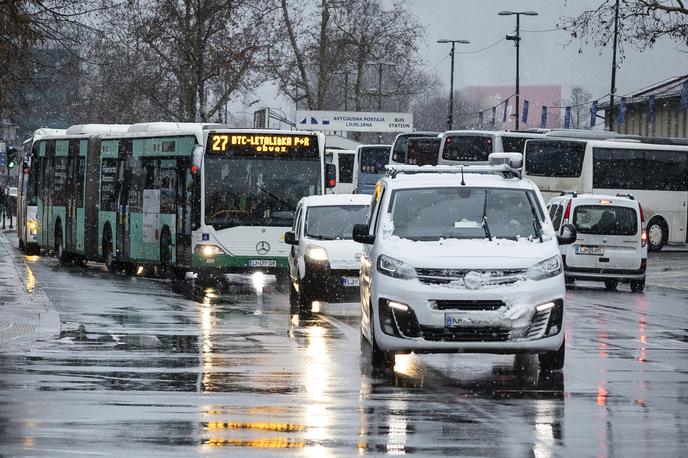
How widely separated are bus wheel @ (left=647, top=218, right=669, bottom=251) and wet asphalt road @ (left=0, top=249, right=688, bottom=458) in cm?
3499

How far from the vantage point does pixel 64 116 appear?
353 feet

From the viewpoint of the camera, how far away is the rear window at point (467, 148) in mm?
61875

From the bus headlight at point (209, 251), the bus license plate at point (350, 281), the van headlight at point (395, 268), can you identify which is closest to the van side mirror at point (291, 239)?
the bus license plate at point (350, 281)

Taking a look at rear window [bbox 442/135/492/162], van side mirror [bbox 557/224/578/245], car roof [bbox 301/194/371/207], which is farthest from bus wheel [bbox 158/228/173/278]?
rear window [bbox 442/135/492/162]

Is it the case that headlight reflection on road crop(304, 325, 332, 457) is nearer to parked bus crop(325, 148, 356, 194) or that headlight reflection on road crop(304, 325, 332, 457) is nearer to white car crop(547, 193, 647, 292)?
white car crop(547, 193, 647, 292)

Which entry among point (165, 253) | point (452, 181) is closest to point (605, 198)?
point (165, 253)

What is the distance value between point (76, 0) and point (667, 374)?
13945mm

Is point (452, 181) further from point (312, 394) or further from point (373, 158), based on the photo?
point (373, 158)

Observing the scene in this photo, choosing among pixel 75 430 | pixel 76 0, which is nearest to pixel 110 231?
pixel 76 0

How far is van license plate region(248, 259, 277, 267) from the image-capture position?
30.5 metres

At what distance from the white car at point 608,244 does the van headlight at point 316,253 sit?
11.2 metres

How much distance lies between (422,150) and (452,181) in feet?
174

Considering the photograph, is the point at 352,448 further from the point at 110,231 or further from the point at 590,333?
the point at 110,231

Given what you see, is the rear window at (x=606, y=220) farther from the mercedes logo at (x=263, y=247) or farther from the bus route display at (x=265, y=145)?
the mercedes logo at (x=263, y=247)
